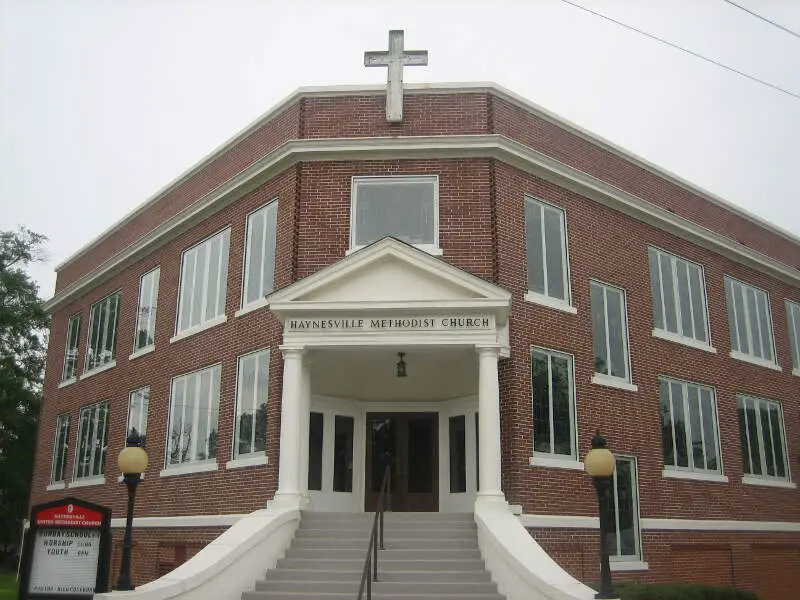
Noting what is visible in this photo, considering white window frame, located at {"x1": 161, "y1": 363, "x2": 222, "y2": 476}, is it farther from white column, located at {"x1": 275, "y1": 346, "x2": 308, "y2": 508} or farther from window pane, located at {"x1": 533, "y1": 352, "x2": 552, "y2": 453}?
window pane, located at {"x1": 533, "y1": 352, "x2": 552, "y2": 453}

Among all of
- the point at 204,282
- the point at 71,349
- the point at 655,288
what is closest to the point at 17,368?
the point at 71,349

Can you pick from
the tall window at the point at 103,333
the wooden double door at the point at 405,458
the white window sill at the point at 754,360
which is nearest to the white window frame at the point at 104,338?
the tall window at the point at 103,333

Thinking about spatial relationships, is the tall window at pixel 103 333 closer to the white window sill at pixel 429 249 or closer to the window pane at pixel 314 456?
the window pane at pixel 314 456

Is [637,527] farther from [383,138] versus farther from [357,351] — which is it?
Answer: [383,138]

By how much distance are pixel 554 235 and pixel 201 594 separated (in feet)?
32.7

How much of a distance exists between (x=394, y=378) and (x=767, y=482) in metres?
10.8

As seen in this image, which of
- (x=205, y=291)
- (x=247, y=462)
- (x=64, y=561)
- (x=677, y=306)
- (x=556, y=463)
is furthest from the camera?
(x=677, y=306)

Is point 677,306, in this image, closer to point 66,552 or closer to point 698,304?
point 698,304

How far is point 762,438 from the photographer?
70.6ft

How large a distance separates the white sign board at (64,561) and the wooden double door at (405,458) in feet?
19.1

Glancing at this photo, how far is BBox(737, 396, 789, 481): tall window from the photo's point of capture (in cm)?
2088

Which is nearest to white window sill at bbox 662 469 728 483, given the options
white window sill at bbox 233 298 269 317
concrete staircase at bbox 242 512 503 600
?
concrete staircase at bbox 242 512 503 600

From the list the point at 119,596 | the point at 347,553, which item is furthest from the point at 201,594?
the point at 347,553

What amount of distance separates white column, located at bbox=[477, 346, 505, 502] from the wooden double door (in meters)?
3.23
